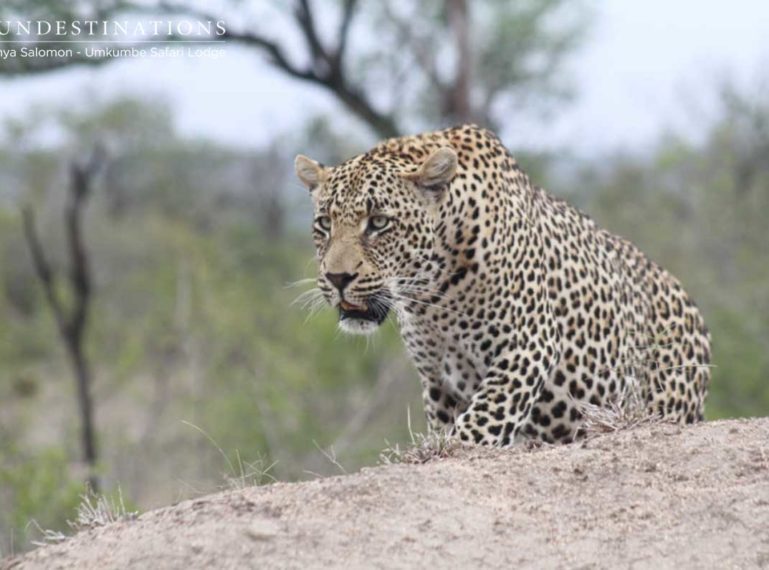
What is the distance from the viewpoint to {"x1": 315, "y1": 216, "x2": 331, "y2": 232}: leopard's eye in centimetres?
761

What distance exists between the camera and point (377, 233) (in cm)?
745

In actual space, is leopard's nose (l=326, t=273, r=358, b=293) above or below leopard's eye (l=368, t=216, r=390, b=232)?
below

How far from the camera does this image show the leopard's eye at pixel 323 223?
761cm

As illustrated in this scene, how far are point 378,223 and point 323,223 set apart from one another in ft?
1.11

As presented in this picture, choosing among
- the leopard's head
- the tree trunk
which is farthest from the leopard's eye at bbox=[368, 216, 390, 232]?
the tree trunk

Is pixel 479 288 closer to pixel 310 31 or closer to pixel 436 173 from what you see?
pixel 436 173

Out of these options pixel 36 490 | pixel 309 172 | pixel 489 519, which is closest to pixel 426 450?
pixel 489 519

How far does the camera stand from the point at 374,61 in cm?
2469

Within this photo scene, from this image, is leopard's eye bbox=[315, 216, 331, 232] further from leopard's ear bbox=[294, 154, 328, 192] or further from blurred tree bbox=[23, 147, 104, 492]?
blurred tree bbox=[23, 147, 104, 492]

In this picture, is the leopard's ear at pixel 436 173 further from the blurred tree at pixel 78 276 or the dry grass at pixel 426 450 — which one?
the blurred tree at pixel 78 276

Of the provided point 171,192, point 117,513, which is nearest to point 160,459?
point 117,513

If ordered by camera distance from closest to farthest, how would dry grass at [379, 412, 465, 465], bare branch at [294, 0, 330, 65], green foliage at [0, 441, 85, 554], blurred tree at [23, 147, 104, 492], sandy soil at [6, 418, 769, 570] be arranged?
sandy soil at [6, 418, 769, 570]
dry grass at [379, 412, 465, 465]
green foliage at [0, 441, 85, 554]
bare branch at [294, 0, 330, 65]
blurred tree at [23, 147, 104, 492]

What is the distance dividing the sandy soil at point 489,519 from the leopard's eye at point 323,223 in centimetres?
186

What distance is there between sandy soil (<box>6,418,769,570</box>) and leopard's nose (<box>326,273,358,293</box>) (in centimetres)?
140
